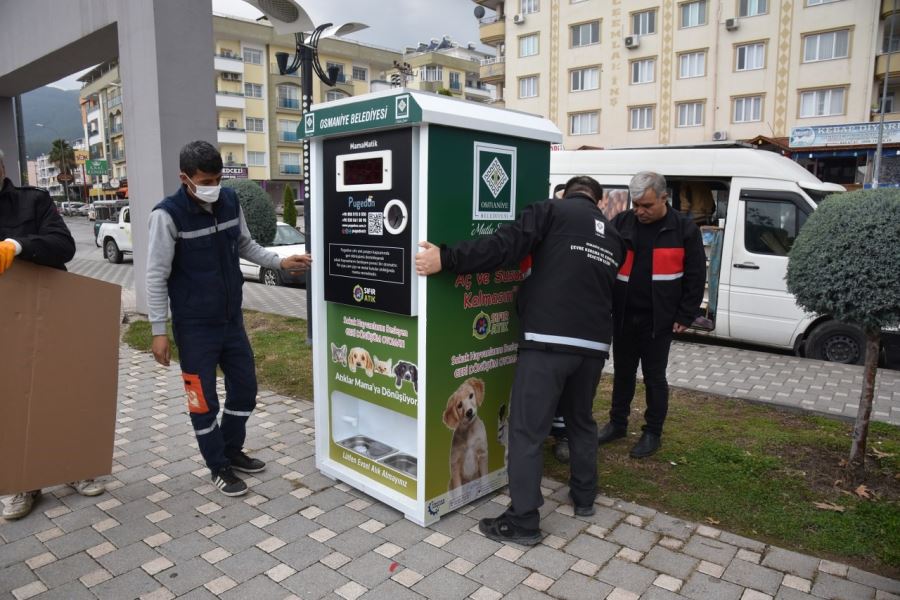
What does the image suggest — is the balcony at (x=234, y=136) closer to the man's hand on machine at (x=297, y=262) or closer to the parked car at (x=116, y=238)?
the parked car at (x=116, y=238)

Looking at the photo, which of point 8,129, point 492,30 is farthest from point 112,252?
point 492,30

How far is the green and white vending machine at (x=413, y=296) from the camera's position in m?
3.37

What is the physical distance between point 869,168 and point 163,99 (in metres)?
27.0

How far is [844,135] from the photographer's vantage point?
84.2 ft

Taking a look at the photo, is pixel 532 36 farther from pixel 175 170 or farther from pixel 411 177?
pixel 411 177

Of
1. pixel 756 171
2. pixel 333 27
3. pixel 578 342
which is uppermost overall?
pixel 333 27

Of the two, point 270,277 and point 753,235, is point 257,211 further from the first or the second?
point 753,235

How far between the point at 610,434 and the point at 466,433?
5.10 feet

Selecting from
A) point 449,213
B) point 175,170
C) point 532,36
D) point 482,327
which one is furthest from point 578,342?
point 532,36

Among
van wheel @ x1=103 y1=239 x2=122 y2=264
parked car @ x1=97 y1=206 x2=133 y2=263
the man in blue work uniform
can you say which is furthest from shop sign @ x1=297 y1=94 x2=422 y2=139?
van wheel @ x1=103 y1=239 x2=122 y2=264

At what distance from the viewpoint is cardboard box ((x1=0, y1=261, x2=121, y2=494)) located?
3533mm

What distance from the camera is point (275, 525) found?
11.7ft

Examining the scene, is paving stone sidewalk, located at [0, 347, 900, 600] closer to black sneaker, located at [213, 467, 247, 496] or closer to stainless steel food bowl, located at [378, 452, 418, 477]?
black sneaker, located at [213, 467, 247, 496]

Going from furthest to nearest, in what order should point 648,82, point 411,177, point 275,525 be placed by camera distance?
point 648,82, point 275,525, point 411,177
